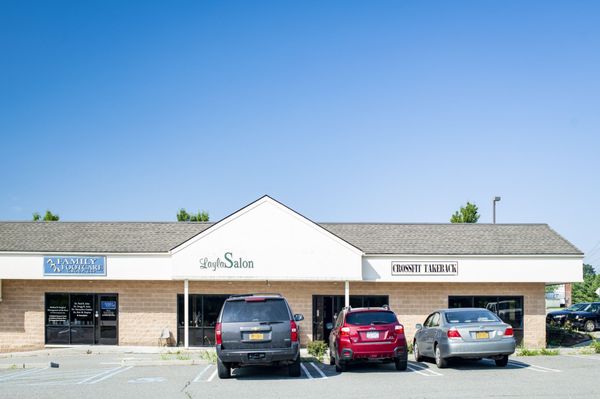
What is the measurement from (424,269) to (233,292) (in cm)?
744

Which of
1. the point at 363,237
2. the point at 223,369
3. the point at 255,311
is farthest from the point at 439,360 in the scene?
the point at 363,237

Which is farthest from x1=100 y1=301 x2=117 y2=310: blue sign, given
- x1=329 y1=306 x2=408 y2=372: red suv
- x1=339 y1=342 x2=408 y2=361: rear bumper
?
x1=339 y1=342 x2=408 y2=361: rear bumper

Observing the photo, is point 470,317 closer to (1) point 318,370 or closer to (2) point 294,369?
(1) point 318,370

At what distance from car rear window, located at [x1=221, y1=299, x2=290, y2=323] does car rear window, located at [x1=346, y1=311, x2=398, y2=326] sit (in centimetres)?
220

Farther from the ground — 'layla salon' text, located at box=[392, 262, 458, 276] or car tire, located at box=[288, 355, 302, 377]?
'layla salon' text, located at box=[392, 262, 458, 276]

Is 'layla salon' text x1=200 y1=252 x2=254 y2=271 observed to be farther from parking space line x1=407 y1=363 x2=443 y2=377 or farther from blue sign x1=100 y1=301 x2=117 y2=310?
parking space line x1=407 y1=363 x2=443 y2=377

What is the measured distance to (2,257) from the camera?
84.6 ft

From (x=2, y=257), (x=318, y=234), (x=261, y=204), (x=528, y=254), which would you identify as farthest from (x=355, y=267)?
(x=2, y=257)

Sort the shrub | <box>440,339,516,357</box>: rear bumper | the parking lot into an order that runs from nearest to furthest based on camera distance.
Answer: the parking lot
<box>440,339,516,357</box>: rear bumper
the shrub

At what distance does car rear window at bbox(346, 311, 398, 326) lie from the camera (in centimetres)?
1667

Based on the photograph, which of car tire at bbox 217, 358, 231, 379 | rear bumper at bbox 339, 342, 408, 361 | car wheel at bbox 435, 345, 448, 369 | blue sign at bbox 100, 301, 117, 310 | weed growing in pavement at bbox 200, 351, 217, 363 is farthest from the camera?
blue sign at bbox 100, 301, 117, 310

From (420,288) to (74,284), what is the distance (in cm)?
1365

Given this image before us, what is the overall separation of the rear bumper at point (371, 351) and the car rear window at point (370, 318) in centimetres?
61

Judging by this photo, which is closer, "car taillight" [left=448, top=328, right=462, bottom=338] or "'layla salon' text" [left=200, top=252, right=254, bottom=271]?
"car taillight" [left=448, top=328, right=462, bottom=338]
